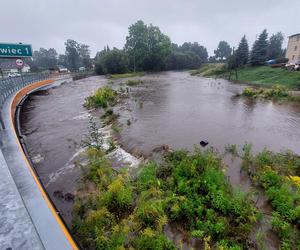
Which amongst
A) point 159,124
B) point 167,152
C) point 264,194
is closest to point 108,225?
point 167,152

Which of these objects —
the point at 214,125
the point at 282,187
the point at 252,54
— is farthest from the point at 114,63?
the point at 282,187

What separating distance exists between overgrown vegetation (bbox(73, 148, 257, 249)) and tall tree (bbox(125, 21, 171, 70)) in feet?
174

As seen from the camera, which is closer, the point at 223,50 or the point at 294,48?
the point at 294,48

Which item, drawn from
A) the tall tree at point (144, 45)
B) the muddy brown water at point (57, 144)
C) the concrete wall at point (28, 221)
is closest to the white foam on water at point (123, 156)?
the muddy brown water at point (57, 144)

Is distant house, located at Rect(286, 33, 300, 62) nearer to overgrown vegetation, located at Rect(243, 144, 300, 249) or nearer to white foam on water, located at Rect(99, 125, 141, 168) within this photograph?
overgrown vegetation, located at Rect(243, 144, 300, 249)

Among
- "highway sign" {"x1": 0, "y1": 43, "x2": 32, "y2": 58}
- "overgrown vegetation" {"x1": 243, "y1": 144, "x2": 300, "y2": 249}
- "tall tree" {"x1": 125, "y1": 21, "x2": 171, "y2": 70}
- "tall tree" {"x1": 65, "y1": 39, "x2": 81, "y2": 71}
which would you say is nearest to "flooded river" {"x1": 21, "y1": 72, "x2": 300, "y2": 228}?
"overgrown vegetation" {"x1": 243, "y1": 144, "x2": 300, "y2": 249}

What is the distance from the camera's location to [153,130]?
9117mm

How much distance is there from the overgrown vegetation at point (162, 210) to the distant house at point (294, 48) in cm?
4554

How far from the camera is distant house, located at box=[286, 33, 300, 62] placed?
37.9 meters

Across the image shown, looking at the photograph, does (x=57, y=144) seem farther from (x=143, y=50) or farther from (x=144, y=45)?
(x=144, y=45)

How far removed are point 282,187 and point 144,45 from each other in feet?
190

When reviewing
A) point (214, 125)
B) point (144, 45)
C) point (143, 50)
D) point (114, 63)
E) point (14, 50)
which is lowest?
point (214, 125)

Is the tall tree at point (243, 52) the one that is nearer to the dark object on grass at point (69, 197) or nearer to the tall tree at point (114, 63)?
the tall tree at point (114, 63)

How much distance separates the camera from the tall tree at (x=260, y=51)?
3898 centimetres
